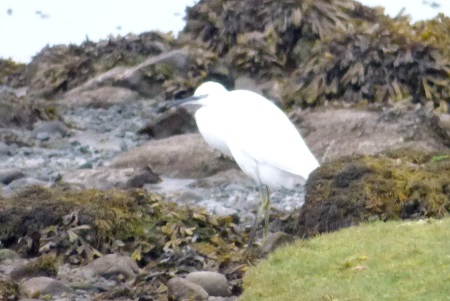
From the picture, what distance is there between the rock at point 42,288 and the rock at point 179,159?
5.77 m

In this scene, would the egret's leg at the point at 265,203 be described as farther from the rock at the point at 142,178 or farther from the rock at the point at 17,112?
the rock at the point at 17,112

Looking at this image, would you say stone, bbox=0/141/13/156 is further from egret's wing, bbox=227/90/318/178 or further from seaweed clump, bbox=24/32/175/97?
seaweed clump, bbox=24/32/175/97

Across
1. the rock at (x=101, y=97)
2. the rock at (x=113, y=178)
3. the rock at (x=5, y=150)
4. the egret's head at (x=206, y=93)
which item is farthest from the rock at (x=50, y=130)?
the egret's head at (x=206, y=93)

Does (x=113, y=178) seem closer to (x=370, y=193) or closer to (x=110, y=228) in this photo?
(x=110, y=228)

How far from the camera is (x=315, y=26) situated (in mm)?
18906

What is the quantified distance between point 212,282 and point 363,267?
1.33 m

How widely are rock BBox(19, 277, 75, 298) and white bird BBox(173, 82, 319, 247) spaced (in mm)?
2567

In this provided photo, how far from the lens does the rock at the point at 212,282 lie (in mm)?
7453

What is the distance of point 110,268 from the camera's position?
802 cm

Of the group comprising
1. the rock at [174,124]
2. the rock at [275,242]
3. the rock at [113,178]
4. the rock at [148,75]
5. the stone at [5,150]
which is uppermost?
the rock at [148,75]

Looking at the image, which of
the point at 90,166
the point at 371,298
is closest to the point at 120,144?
the point at 90,166

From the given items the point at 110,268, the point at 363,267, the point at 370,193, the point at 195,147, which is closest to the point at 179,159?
the point at 195,147

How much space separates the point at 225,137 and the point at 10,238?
245 centimetres

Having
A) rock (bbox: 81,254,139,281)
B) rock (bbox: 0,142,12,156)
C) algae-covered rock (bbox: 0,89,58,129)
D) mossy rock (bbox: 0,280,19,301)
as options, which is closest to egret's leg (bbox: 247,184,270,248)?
rock (bbox: 81,254,139,281)
